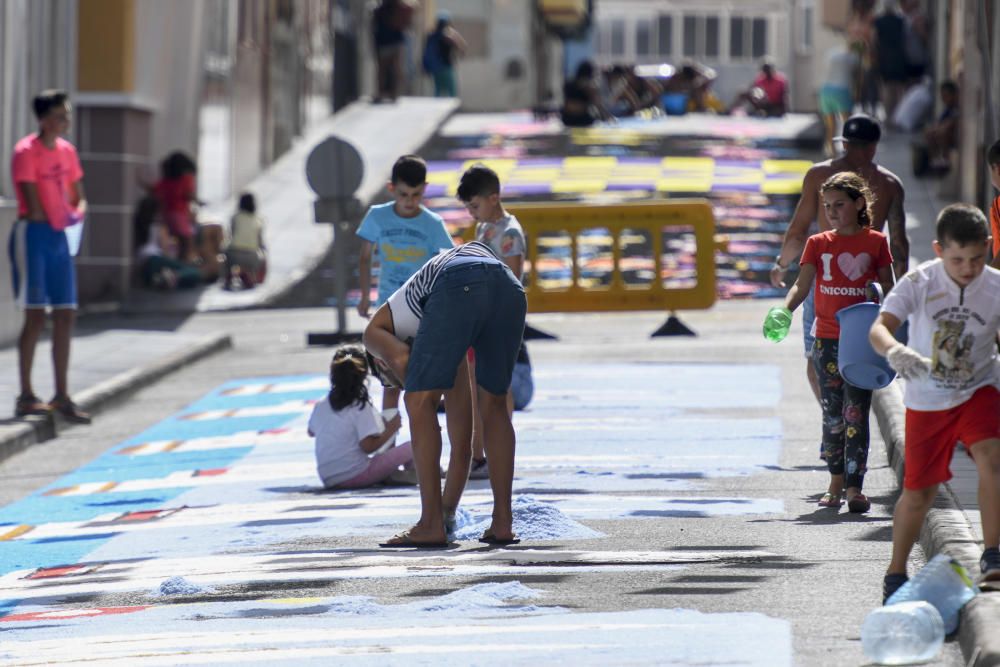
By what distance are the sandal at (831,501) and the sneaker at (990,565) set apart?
8.01 feet

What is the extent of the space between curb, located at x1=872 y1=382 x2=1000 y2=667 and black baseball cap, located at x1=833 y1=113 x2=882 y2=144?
156 centimetres

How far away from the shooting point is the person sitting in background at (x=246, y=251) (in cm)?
2586

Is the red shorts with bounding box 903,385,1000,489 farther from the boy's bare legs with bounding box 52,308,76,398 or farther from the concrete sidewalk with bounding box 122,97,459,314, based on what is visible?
the concrete sidewalk with bounding box 122,97,459,314

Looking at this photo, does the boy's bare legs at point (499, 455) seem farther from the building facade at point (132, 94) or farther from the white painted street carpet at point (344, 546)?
the building facade at point (132, 94)

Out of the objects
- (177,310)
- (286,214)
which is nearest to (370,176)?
(286,214)

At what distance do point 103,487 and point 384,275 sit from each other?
2.02 metres

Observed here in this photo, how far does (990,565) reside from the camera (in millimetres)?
7297

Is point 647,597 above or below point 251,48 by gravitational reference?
below

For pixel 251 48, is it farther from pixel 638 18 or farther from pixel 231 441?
pixel 638 18

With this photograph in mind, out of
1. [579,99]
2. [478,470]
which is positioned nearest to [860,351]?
[478,470]

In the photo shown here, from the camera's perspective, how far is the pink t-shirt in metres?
13.8

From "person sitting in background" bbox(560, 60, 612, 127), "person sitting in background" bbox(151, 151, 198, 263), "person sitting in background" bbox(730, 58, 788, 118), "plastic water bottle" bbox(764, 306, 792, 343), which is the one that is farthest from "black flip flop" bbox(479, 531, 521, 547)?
"person sitting in background" bbox(730, 58, 788, 118)

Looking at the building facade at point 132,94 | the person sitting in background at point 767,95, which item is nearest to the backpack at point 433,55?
the person sitting in background at point 767,95

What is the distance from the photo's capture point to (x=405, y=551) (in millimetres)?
8883
